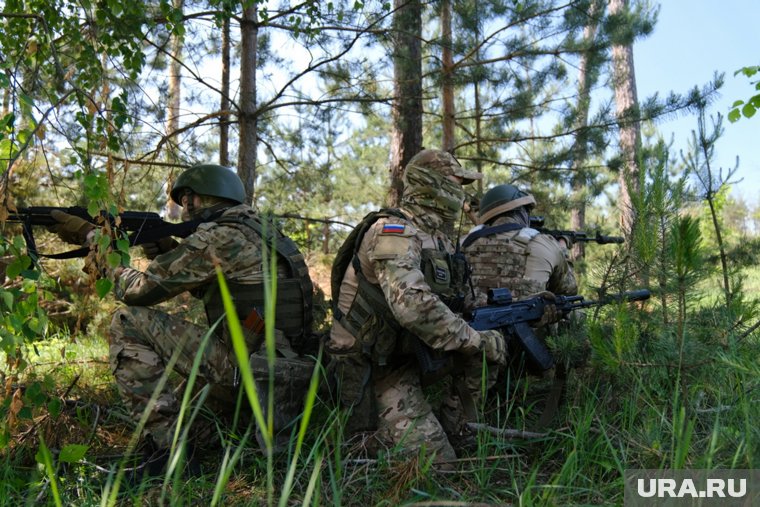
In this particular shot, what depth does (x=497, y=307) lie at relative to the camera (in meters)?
3.61

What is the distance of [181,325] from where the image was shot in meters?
3.65

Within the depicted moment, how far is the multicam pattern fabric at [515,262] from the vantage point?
4.23 m

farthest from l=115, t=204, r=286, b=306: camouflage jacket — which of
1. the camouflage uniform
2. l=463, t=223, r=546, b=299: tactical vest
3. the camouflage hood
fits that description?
l=463, t=223, r=546, b=299: tactical vest

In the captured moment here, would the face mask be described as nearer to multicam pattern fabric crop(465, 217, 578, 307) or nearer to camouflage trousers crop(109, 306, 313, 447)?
multicam pattern fabric crop(465, 217, 578, 307)

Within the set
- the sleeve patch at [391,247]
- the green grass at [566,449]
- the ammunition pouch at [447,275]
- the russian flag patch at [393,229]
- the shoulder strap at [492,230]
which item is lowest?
the green grass at [566,449]

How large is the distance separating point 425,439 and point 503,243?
160 centimetres

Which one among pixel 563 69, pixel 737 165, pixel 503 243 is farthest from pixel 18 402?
pixel 563 69

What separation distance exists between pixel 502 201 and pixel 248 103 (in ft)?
7.72

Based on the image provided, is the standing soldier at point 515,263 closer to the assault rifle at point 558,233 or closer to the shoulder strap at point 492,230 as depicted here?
the shoulder strap at point 492,230

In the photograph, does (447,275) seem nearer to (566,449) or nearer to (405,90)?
(566,449)

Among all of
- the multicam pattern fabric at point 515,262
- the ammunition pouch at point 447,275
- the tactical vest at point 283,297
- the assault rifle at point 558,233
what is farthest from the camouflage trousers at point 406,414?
the assault rifle at point 558,233

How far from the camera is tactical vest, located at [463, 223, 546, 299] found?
4.21 metres

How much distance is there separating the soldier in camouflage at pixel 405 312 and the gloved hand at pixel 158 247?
3.41ft

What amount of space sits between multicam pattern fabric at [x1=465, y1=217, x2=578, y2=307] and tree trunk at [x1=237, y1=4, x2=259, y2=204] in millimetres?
2134
